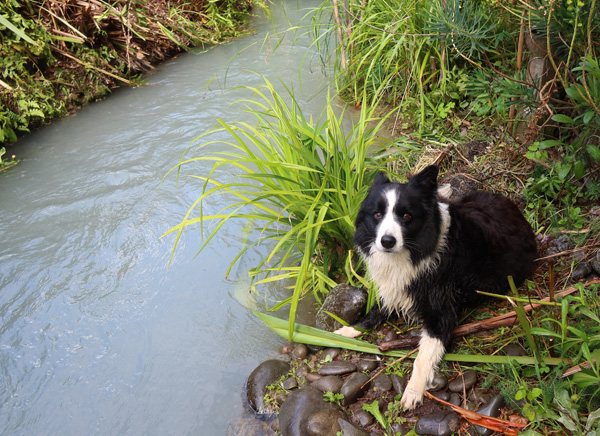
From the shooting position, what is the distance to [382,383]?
2.39 metres

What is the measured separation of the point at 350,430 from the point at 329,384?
12.2 inches

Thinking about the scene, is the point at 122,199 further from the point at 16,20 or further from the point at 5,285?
the point at 16,20

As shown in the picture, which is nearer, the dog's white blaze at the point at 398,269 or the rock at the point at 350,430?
the rock at the point at 350,430

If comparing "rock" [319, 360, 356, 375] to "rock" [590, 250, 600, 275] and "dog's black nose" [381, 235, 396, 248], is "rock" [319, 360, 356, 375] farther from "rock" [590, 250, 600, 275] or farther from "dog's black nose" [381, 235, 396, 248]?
"rock" [590, 250, 600, 275]

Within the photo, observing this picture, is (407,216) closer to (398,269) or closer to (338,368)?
(398,269)

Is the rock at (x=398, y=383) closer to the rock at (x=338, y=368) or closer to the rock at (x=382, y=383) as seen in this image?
the rock at (x=382, y=383)

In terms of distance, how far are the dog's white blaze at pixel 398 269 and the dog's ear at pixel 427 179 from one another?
178 mm

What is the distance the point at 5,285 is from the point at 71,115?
3.39 m

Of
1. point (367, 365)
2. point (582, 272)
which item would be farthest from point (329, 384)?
point (582, 272)

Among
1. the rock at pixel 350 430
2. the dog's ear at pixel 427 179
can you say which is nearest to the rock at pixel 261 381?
the rock at pixel 350 430

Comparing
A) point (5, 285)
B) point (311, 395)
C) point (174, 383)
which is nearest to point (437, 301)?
point (311, 395)

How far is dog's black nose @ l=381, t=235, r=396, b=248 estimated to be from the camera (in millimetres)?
2188

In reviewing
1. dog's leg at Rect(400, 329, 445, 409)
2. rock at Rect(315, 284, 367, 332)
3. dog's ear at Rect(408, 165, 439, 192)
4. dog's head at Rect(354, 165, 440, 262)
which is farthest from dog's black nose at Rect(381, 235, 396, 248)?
rock at Rect(315, 284, 367, 332)

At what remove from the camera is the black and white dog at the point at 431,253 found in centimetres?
228
